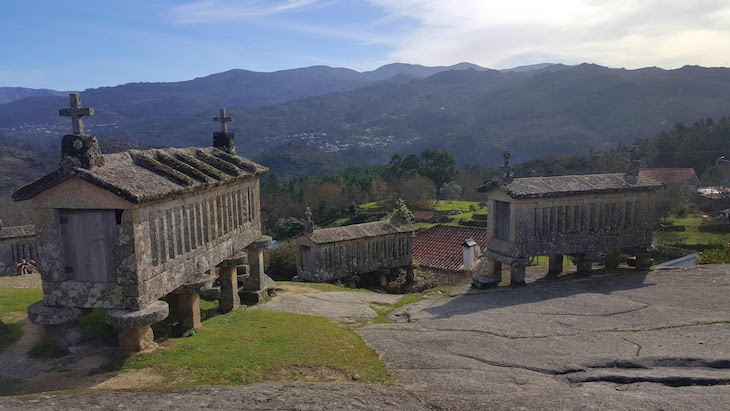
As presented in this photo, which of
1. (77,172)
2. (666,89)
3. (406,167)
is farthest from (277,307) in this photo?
(666,89)

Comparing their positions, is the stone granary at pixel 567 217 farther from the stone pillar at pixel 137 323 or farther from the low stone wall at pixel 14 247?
the low stone wall at pixel 14 247

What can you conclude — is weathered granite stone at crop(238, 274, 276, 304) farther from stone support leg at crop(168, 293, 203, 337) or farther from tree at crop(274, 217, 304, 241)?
tree at crop(274, 217, 304, 241)

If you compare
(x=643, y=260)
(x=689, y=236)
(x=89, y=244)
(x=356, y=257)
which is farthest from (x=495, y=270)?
(x=689, y=236)

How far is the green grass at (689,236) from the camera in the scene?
97.4 feet

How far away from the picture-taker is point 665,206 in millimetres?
37281

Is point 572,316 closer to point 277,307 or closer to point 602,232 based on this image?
point 602,232

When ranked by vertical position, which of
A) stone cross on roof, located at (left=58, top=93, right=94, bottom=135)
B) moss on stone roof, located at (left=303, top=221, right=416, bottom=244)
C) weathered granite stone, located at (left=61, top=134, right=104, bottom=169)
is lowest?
moss on stone roof, located at (left=303, top=221, right=416, bottom=244)

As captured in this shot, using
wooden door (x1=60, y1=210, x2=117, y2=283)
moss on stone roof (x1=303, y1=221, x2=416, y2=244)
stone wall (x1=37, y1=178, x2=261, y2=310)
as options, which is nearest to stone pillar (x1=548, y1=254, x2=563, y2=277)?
moss on stone roof (x1=303, y1=221, x2=416, y2=244)

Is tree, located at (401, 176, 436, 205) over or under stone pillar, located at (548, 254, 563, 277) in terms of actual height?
under

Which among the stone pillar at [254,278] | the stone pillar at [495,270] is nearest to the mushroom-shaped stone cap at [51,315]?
the stone pillar at [254,278]

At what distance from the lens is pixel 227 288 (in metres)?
13.4

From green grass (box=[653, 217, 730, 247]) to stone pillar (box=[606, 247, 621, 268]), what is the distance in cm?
1350

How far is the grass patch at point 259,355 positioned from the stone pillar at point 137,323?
0.28 meters

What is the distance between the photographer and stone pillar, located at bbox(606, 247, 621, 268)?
61.3 feet
